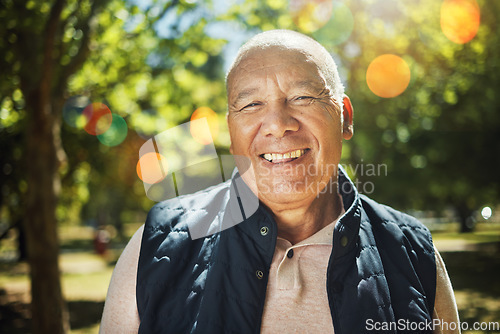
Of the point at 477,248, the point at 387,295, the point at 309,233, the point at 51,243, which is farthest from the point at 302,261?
the point at 477,248

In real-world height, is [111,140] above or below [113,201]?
above

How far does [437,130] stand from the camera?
14.2 m

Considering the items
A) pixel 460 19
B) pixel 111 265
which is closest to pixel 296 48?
pixel 460 19

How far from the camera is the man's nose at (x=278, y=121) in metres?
1.84

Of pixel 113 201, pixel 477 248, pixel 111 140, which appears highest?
pixel 111 140

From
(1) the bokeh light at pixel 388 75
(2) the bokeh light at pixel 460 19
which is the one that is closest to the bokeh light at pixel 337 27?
(1) the bokeh light at pixel 388 75

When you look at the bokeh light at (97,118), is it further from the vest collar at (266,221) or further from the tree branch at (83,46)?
the vest collar at (266,221)

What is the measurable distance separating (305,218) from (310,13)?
29.8 ft

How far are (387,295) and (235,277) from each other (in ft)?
1.96

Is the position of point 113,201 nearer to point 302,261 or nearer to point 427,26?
point 427,26

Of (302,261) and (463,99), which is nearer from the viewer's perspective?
(302,261)

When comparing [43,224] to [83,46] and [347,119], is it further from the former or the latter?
[347,119]

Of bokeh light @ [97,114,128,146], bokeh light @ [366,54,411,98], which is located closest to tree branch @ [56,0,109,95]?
bokeh light @ [97,114,128,146]

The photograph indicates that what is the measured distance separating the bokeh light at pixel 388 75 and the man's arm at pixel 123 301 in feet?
45.8
